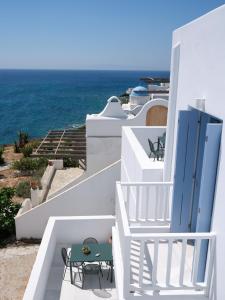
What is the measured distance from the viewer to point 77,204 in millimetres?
12141

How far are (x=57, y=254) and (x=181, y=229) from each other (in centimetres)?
467

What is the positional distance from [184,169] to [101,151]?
1031 cm

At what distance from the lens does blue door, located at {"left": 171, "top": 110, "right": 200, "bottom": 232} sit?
495 centimetres

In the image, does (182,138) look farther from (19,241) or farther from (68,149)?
(68,149)

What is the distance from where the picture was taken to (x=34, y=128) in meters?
62.2

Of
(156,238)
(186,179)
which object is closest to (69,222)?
→ (186,179)

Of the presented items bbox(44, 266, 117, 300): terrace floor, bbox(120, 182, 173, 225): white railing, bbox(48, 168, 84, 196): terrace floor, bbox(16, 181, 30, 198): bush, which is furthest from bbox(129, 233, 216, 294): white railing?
bbox(16, 181, 30, 198): bush

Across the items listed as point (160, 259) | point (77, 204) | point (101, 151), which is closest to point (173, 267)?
point (160, 259)

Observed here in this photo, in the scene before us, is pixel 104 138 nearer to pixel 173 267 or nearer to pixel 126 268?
pixel 173 267

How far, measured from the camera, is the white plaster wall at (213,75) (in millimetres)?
3771

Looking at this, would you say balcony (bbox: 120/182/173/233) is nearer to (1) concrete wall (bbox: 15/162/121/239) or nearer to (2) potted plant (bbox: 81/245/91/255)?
(2) potted plant (bbox: 81/245/91/255)

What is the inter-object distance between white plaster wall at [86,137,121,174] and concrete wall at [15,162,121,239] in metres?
3.03

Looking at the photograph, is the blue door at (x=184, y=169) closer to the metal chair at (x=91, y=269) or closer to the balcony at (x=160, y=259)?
the balcony at (x=160, y=259)

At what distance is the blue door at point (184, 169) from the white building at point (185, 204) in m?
0.02
